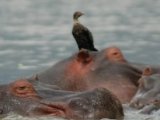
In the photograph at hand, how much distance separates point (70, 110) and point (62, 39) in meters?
78.1

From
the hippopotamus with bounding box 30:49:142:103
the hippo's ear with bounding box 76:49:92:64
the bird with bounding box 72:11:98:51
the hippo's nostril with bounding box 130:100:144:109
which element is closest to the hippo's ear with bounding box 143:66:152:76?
the hippopotamus with bounding box 30:49:142:103

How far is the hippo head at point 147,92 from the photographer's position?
10305mm

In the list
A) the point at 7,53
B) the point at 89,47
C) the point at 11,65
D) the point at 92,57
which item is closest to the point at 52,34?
the point at 7,53

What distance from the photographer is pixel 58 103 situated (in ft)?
26.4

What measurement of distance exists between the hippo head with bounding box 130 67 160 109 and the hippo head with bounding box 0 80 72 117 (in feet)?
6.36

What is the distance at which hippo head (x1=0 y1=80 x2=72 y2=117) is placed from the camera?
26.5ft

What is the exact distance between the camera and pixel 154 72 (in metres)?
12.0

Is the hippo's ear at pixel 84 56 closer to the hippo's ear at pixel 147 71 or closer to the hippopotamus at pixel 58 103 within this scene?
the hippo's ear at pixel 147 71

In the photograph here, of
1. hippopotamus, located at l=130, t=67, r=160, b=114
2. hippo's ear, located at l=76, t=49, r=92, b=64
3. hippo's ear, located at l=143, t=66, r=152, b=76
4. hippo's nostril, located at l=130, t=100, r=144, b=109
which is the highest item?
hippo's ear, located at l=76, t=49, r=92, b=64

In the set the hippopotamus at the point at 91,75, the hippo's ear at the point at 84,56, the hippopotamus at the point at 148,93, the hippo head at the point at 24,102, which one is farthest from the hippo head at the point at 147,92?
the hippo head at the point at 24,102

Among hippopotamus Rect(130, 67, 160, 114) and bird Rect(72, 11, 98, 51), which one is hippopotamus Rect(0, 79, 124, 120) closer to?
hippopotamus Rect(130, 67, 160, 114)

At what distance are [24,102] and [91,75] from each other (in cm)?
438

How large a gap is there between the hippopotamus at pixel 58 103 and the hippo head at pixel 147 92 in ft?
5.89

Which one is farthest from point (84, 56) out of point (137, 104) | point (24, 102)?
point (24, 102)
